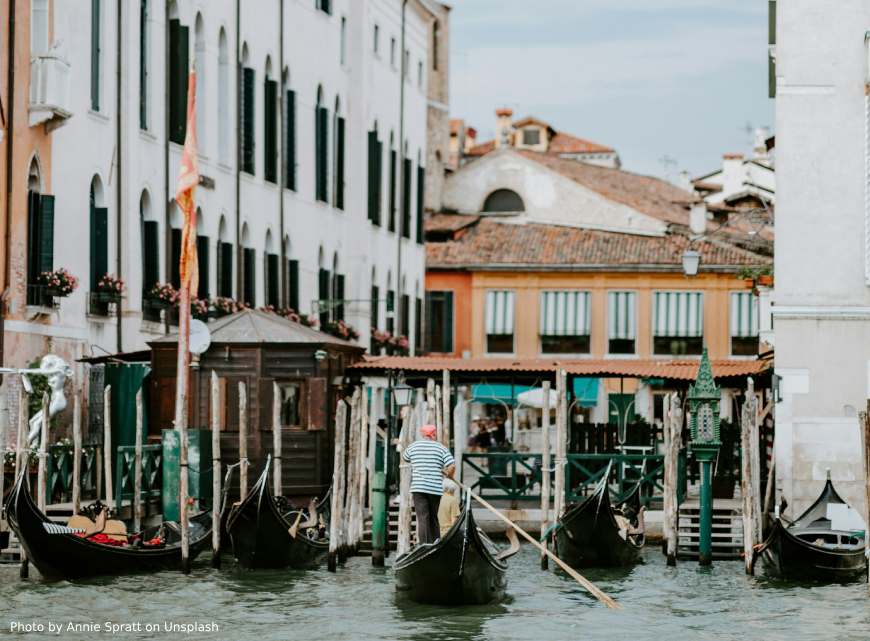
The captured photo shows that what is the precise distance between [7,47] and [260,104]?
7.64 metres

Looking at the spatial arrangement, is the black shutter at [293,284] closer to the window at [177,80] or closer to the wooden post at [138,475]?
the window at [177,80]

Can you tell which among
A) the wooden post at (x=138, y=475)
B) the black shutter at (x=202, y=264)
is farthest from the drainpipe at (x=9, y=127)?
the black shutter at (x=202, y=264)

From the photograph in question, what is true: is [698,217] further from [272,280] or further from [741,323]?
[272,280]

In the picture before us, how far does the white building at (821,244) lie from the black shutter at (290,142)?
9396 mm

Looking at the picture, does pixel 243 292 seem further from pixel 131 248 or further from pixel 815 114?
pixel 815 114

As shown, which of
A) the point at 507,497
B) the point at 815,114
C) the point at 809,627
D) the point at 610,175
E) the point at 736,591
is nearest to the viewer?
the point at 809,627

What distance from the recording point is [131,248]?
2147cm

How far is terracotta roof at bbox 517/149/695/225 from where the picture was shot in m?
39.1

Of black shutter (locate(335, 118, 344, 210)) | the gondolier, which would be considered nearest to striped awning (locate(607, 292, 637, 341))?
black shutter (locate(335, 118, 344, 210))

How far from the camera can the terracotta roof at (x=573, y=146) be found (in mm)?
48812

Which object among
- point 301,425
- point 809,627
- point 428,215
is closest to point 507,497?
point 301,425

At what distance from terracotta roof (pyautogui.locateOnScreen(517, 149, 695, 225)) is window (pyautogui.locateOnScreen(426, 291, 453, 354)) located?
11.3 ft

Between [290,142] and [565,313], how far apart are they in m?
11.3

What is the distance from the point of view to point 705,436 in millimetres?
19078
